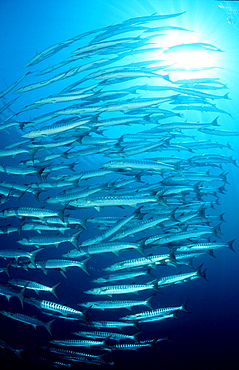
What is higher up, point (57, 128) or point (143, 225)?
point (57, 128)

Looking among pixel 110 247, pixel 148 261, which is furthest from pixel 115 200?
pixel 148 261

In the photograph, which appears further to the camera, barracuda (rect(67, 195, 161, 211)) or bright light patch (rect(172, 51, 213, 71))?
bright light patch (rect(172, 51, 213, 71))

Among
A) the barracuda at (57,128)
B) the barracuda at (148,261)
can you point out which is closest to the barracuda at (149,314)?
the barracuda at (148,261)

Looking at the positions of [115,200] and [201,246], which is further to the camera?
[201,246]

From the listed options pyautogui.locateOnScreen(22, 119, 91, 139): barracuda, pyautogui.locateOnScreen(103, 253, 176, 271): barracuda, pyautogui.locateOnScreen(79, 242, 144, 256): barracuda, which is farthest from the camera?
pyautogui.locateOnScreen(103, 253, 176, 271): barracuda

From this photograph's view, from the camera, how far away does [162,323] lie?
1208cm

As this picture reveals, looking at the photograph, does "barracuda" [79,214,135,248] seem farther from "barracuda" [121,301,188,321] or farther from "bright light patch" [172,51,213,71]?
"bright light patch" [172,51,213,71]

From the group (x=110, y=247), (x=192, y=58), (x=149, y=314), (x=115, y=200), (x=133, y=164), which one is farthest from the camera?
(x=192, y=58)

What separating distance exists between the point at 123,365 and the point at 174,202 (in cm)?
740

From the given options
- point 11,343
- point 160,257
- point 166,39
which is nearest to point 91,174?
point 160,257

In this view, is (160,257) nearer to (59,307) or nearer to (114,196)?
(114,196)

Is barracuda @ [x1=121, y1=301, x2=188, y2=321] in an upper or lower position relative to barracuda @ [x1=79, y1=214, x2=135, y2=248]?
lower

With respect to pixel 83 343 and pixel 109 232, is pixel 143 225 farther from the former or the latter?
pixel 83 343

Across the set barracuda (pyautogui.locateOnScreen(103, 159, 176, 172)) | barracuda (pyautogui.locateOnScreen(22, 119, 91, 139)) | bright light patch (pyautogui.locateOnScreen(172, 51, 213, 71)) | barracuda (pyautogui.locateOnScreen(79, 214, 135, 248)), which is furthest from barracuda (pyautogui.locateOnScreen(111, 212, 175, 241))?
bright light patch (pyautogui.locateOnScreen(172, 51, 213, 71))
